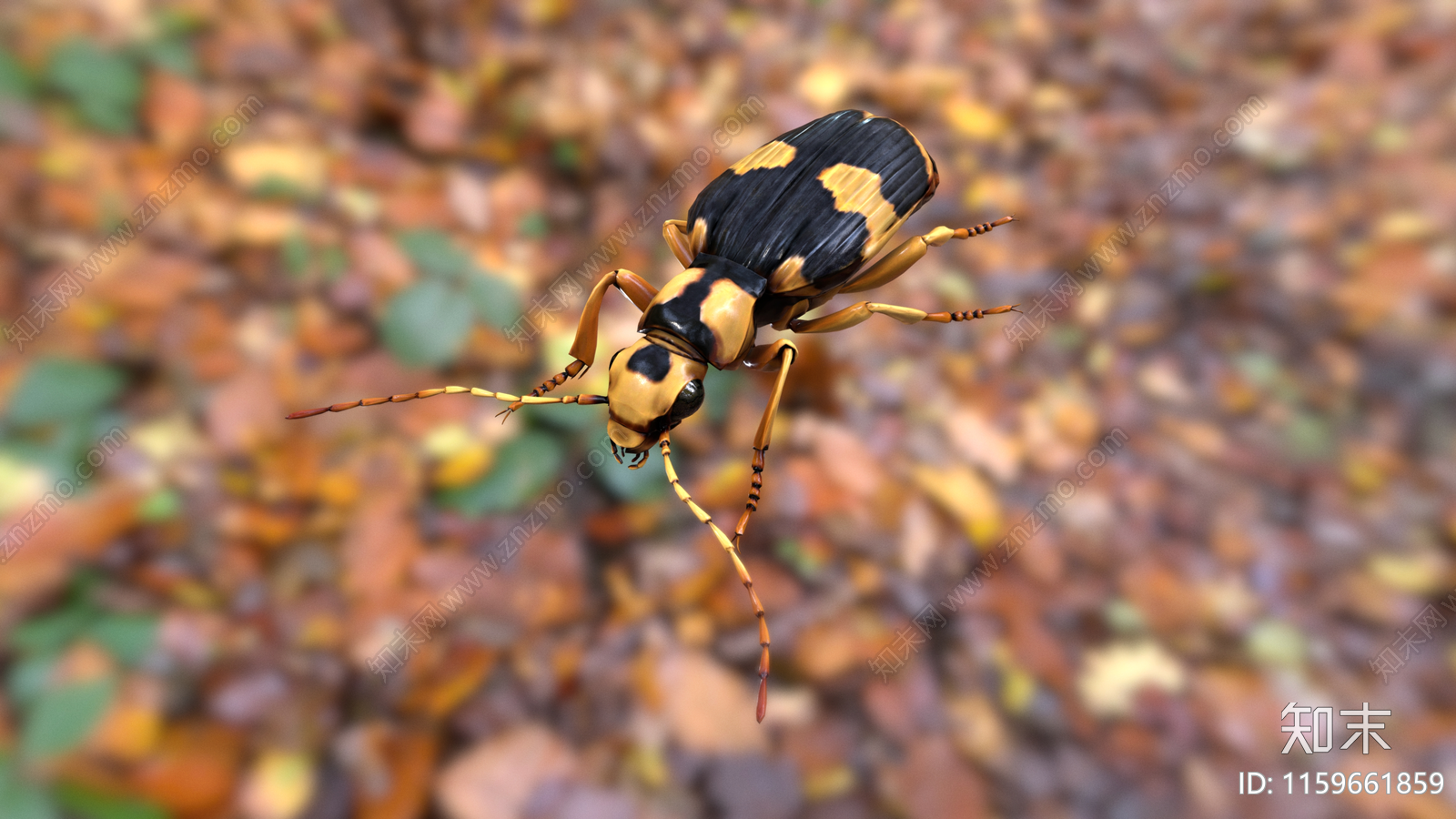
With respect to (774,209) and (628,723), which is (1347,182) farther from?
(628,723)

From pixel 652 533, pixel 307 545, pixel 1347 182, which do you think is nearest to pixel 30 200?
pixel 307 545

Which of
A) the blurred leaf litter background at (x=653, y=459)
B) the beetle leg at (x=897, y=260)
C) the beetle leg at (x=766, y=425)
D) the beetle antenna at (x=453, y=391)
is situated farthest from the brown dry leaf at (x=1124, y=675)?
the beetle antenna at (x=453, y=391)

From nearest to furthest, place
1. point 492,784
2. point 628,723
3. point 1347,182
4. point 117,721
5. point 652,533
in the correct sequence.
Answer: point 117,721
point 492,784
point 628,723
point 652,533
point 1347,182

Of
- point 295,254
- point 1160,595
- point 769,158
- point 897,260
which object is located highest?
point 769,158

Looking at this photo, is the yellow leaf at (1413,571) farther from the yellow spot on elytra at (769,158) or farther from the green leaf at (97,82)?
the green leaf at (97,82)

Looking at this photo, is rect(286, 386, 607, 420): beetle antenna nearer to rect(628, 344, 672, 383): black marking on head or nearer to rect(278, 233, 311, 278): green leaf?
rect(628, 344, 672, 383): black marking on head

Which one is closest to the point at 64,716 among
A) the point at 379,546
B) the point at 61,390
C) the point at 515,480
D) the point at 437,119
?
the point at 379,546

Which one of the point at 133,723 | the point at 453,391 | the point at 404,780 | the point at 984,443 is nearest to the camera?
the point at 133,723

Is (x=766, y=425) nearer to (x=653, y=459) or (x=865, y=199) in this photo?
(x=653, y=459)
